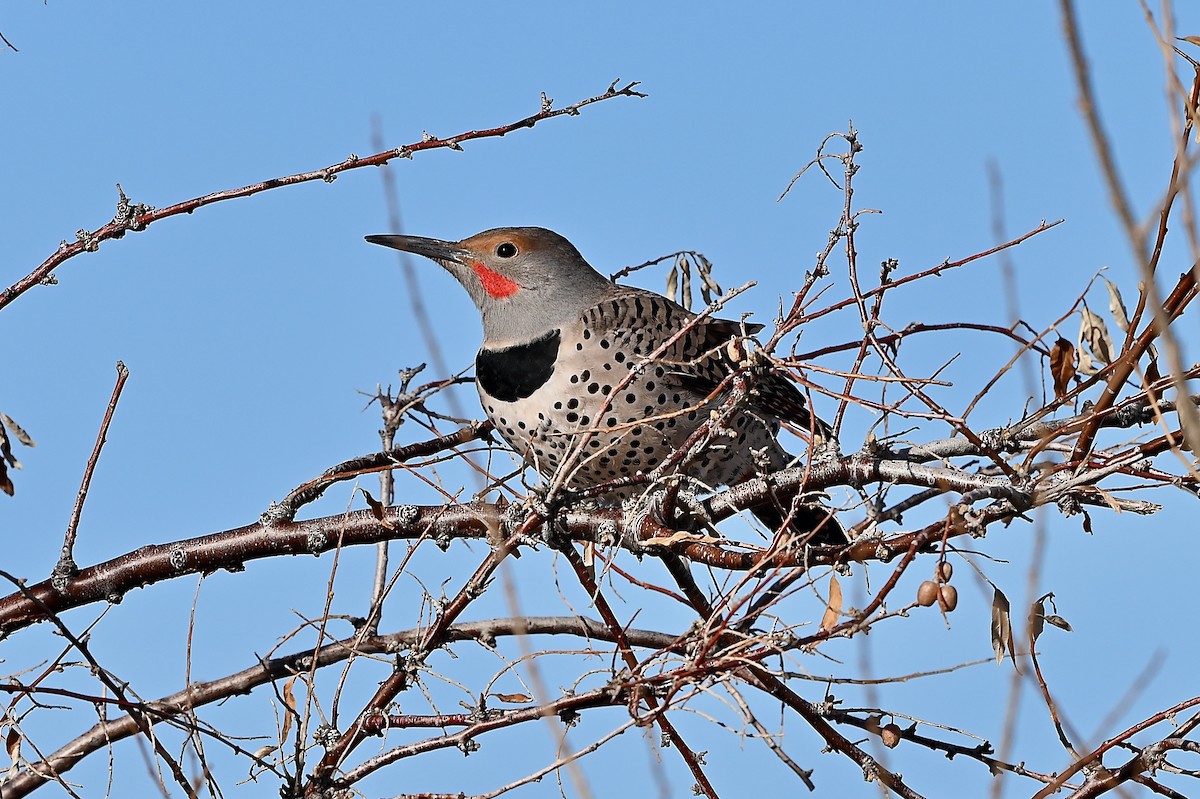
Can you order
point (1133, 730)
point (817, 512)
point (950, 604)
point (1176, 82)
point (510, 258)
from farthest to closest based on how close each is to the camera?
point (510, 258), point (817, 512), point (1133, 730), point (950, 604), point (1176, 82)

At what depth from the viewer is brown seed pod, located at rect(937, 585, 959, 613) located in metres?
2.47

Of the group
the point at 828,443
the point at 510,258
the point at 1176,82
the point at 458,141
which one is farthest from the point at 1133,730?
the point at 510,258

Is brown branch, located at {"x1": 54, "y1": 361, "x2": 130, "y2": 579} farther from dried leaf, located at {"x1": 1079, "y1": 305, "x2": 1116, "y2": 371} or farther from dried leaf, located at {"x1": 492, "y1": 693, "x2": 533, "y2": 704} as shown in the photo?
dried leaf, located at {"x1": 1079, "y1": 305, "x2": 1116, "y2": 371}

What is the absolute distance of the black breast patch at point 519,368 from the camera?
437 cm

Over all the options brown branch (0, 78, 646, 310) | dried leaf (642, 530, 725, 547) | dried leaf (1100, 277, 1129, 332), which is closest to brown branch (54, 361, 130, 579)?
brown branch (0, 78, 646, 310)

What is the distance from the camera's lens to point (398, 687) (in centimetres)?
324

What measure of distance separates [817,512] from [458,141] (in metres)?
2.11

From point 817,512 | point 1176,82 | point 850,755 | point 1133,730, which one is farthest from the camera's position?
point 817,512

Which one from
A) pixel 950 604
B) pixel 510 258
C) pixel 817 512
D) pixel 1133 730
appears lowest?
pixel 1133 730

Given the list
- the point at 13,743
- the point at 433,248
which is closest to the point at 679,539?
the point at 13,743

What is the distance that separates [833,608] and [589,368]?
187 centimetres

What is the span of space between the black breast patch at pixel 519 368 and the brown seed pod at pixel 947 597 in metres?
2.07

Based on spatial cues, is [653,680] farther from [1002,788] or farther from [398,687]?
[1002,788]

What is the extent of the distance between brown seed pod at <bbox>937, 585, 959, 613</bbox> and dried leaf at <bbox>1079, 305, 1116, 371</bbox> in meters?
0.93
